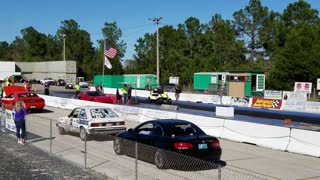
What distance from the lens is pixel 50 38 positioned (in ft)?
551

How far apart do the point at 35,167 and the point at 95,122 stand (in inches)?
209

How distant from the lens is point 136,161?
949 centimetres

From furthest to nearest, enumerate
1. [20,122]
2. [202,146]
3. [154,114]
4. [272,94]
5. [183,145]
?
[272,94] < [154,114] < [20,122] < [202,146] < [183,145]

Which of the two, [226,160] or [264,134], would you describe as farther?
[264,134]

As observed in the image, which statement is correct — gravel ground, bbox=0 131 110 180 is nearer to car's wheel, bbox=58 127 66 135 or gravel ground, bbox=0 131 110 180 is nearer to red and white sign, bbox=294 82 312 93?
car's wheel, bbox=58 127 66 135

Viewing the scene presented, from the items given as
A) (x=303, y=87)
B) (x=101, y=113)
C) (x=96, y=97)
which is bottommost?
(x=96, y=97)

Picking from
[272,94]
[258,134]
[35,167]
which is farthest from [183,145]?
[272,94]

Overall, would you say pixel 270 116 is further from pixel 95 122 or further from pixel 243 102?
pixel 95 122

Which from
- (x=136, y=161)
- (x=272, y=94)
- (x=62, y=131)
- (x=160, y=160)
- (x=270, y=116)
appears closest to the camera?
(x=136, y=161)

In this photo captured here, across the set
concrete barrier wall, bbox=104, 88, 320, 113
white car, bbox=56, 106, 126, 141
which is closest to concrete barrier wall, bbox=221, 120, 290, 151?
white car, bbox=56, 106, 126, 141

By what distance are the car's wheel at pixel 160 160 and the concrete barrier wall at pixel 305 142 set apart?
5949 mm

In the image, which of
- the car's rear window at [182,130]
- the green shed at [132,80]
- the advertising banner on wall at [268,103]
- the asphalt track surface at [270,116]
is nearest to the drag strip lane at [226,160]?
the car's rear window at [182,130]

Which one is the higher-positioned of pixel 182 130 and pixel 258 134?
pixel 182 130

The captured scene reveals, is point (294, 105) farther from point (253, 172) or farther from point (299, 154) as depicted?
point (253, 172)
